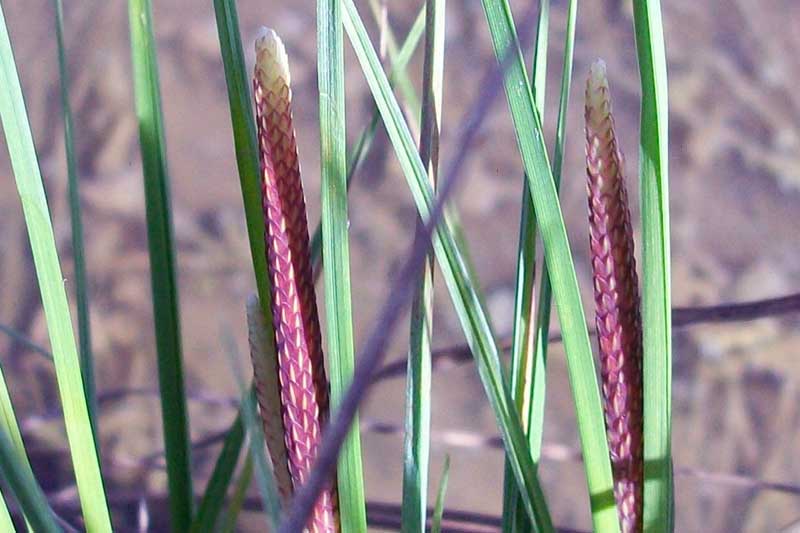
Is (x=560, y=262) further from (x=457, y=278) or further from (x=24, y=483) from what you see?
(x=24, y=483)

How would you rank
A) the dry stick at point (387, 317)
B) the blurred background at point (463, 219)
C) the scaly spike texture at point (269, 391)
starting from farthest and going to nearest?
the blurred background at point (463, 219)
the scaly spike texture at point (269, 391)
the dry stick at point (387, 317)

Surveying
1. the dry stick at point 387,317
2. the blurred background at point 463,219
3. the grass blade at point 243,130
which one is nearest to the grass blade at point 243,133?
the grass blade at point 243,130

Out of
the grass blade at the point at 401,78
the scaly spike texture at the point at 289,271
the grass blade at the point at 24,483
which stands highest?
the grass blade at the point at 401,78

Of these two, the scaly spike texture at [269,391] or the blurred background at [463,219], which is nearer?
the scaly spike texture at [269,391]

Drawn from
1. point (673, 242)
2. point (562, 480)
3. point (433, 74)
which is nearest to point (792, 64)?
point (673, 242)

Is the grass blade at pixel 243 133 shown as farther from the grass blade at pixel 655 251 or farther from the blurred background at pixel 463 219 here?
the blurred background at pixel 463 219

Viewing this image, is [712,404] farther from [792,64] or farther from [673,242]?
[792,64]

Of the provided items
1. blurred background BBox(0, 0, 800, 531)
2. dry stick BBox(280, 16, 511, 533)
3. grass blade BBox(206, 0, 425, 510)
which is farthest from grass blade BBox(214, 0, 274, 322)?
blurred background BBox(0, 0, 800, 531)
